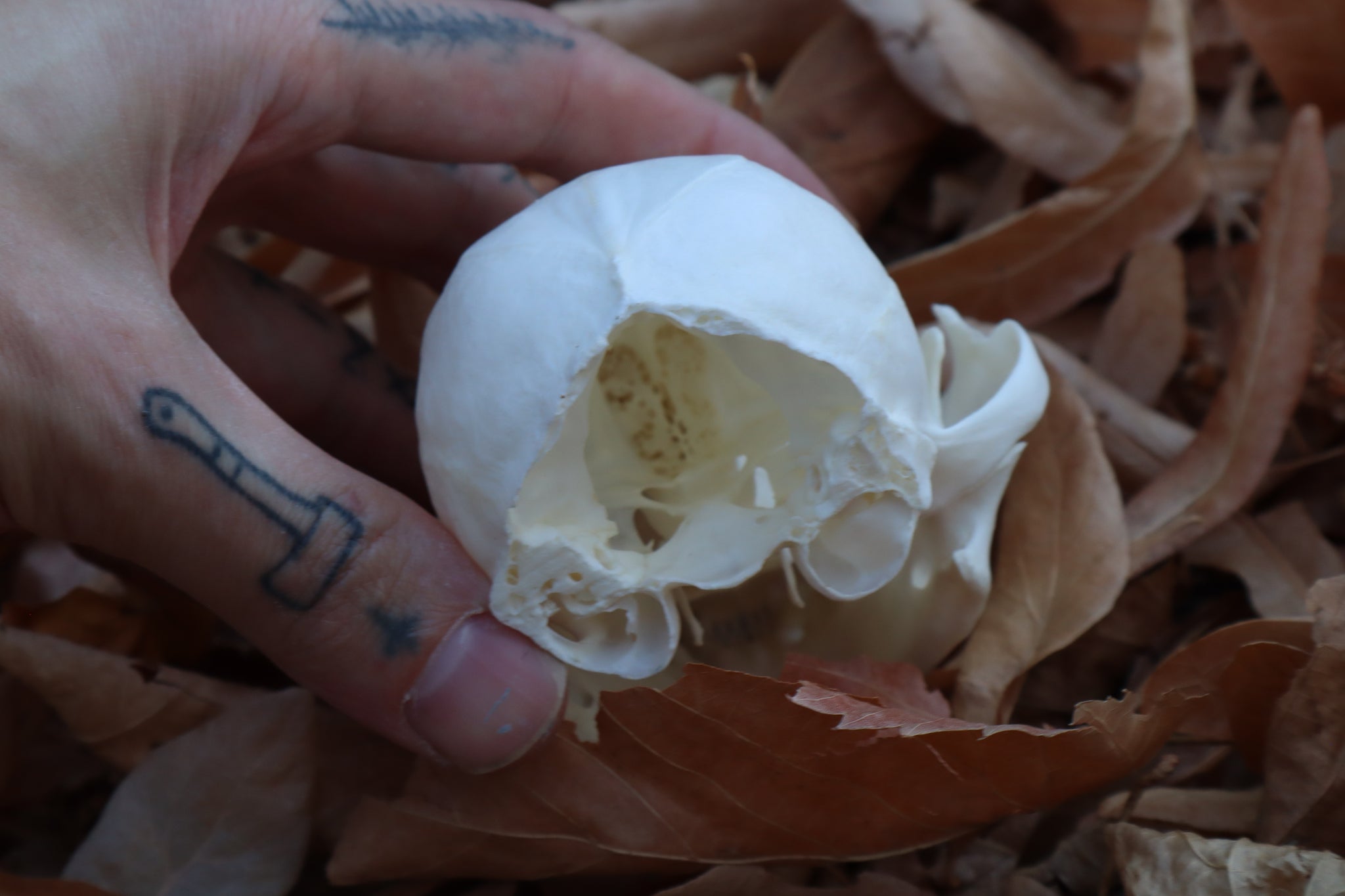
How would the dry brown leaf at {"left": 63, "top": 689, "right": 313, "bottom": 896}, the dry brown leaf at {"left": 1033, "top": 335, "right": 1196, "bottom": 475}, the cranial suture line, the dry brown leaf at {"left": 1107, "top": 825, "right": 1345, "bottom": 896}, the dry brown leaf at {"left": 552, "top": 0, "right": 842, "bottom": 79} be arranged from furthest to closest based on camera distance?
the dry brown leaf at {"left": 552, "top": 0, "right": 842, "bottom": 79}
the dry brown leaf at {"left": 1033, "top": 335, "right": 1196, "bottom": 475}
the dry brown leaf at {"left": 63, "top": 689, "right": 313, "bottom": 896}
the cranial suture line
the dry brown leaf at {"left": 1107, "top": 825, "right": 1345, "bottom": 896}

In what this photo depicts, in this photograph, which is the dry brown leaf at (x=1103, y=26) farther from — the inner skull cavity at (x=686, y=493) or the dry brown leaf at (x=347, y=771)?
the dry brown leaf at (x=347, y=771)

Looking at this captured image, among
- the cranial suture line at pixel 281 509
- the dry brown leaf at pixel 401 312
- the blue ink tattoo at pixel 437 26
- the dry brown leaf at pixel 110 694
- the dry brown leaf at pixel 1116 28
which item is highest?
the blue ink tattoo at pixel 437 26

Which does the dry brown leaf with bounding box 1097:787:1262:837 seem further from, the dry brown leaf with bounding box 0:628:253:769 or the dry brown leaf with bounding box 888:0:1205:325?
the dry brown leaf with bounding box 0:628:253:769

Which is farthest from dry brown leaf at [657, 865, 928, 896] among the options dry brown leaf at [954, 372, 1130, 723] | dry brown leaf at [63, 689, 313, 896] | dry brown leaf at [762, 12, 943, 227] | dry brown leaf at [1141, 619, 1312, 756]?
dry brown leaf at [762, 12, 943, 227]

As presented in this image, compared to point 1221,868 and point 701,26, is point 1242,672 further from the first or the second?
point 701,26

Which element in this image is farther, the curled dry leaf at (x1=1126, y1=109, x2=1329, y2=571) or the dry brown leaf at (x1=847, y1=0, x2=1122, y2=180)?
the dry brown leaf at (x1=847, y1=0, x2=1122, y2=180)

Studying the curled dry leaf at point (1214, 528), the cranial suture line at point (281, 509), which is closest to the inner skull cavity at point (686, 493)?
the cranial suture line at point (281, 509)
